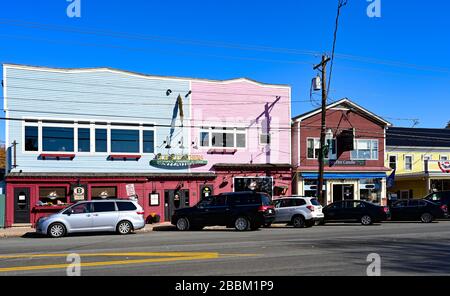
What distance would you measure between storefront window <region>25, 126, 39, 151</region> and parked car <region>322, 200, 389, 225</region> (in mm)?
15758

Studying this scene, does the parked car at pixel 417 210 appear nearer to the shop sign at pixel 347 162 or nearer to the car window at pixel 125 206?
the shop sign at pixel 347 162

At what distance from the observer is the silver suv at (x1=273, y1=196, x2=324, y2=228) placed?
23750 millimetres

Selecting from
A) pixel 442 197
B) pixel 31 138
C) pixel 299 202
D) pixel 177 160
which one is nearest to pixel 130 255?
pixel 299 202

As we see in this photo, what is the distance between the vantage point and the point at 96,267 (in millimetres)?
10648

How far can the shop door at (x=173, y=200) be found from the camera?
28.9 metres

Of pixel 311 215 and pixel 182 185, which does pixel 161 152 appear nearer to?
pixel 182 185

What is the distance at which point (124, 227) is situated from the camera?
21.0 m

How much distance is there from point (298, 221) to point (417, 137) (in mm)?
24340

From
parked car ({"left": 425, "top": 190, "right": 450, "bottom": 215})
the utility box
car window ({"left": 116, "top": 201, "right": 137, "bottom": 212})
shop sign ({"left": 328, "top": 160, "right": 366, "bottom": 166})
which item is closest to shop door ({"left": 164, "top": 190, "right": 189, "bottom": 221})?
car window ({"left": 116, "top": 201, "right": 137, "bottom": 212})

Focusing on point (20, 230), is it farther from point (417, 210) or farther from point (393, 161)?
point (393, 161)

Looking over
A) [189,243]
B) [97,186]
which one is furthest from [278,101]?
[189,243]

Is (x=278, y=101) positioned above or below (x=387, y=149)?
above

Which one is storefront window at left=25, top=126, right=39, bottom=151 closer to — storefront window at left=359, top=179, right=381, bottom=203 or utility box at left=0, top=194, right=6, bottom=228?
utility box at left=0, top=194, right=6, bottom=228

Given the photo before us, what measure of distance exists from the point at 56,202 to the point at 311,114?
1783 centimetres
